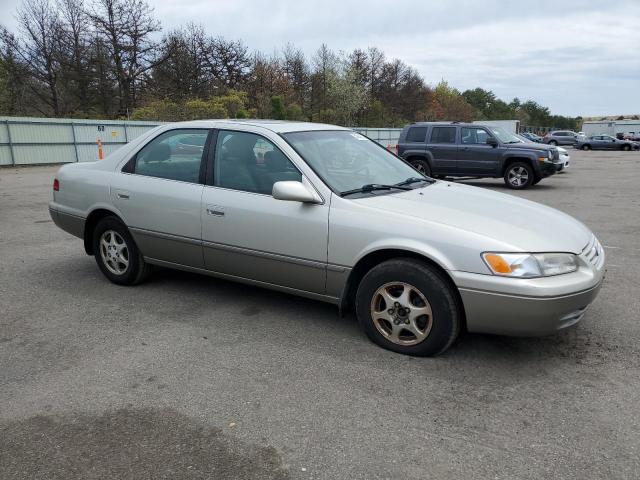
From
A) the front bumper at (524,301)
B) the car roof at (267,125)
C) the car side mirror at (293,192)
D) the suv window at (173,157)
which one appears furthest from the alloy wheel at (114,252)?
the front bumper at (524,301)

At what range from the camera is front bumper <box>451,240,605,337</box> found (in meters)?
3.11

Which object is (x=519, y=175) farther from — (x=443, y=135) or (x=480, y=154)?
(x=443, y=135)

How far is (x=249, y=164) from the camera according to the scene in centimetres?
425

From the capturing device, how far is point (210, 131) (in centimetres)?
452

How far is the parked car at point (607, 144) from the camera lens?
1670 inches

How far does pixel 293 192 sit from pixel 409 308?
1.14m

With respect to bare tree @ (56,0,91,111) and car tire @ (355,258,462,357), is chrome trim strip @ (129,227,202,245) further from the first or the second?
bare tree @ (56,0,91,111)

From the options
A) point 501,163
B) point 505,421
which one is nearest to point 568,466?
point 505,421

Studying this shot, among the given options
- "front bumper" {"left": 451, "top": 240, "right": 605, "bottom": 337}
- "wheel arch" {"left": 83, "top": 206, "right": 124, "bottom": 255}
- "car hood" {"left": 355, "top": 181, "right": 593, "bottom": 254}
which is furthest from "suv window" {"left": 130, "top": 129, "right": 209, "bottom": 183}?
"front bumper" {"left": 451, "top": 240, "right": 605, "bottom": 337}

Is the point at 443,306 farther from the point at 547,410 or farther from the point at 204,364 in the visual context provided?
the point at 204,364

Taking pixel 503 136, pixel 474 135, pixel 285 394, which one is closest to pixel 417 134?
pixel 474 135

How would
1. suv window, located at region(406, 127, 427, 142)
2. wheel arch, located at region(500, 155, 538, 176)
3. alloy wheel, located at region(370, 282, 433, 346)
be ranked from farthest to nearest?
suv window, located at region(406, 127, 427, 142)
wheel arch, located at region(500, 155, 538, 176)
alloy wheel, located at region(370, 282, 433, 346)

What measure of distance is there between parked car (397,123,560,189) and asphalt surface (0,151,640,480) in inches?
381

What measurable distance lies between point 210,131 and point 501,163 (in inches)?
440
